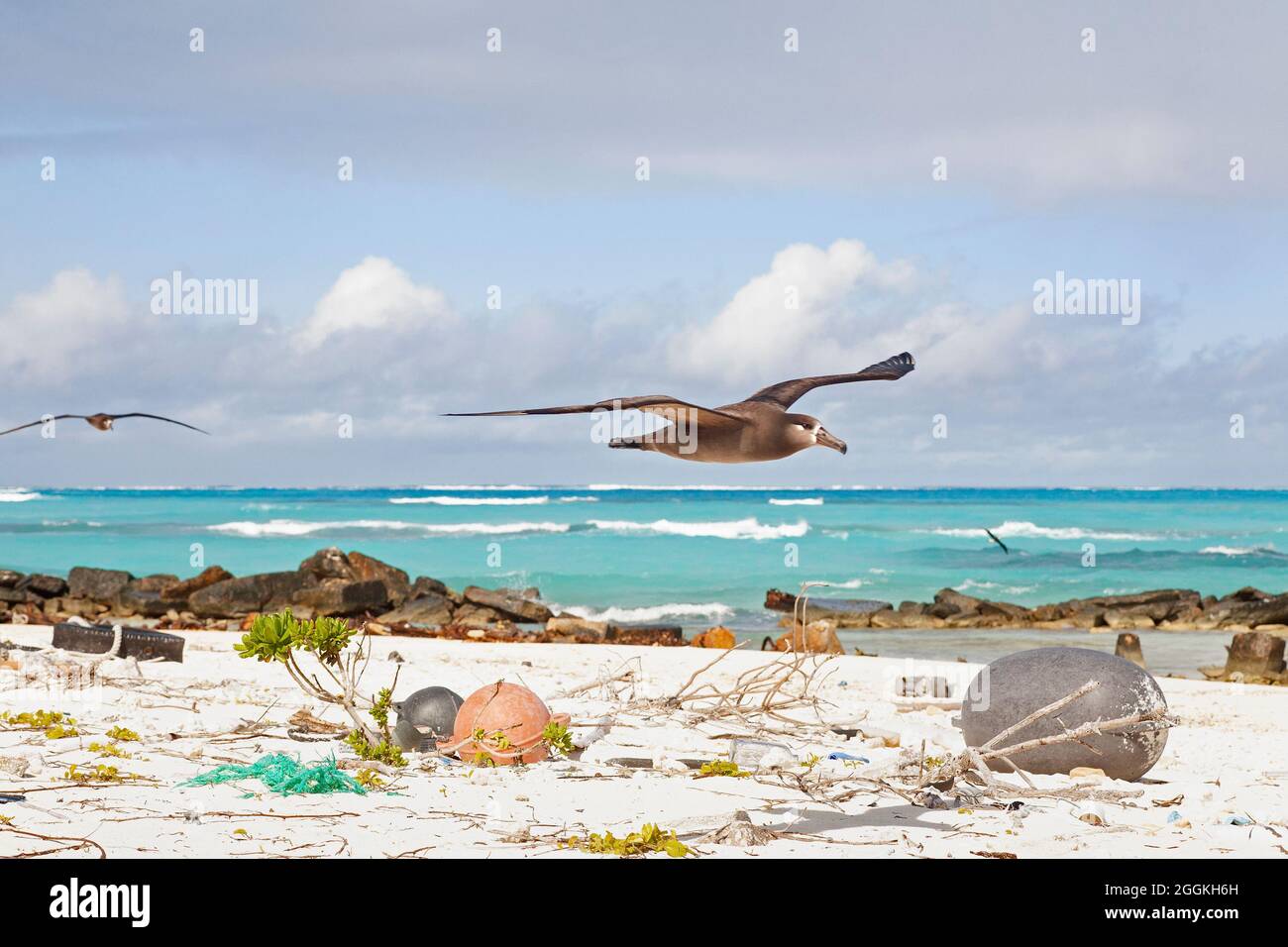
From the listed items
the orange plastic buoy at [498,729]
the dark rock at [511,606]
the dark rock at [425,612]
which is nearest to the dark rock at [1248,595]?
the dark rock at [511,606]

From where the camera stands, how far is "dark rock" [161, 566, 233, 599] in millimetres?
24500

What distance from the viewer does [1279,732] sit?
10.7m

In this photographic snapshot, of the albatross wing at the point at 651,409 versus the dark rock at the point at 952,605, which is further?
the dark rock at the point at 952,605

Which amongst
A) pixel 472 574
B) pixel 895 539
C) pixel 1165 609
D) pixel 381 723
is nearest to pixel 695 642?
pixel 381 723

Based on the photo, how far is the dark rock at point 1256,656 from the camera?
15.6m

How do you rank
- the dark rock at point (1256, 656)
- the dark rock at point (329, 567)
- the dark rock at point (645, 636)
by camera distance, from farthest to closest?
the dark rock at point (329, 567) → the dark rock at point (645, 636) → the dark rock at point (1256, 656)

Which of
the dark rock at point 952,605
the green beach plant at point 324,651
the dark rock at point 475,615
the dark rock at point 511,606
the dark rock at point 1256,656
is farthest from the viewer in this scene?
the dark rock at point 952,605

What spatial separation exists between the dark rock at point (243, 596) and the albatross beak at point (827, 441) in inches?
721

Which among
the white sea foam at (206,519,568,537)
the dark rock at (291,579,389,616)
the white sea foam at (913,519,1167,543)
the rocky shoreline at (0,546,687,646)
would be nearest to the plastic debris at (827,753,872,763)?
the rocky shoreline at (0,546,687,646)

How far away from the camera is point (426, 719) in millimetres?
8234

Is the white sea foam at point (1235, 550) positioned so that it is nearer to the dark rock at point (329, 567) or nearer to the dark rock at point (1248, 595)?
the dark rock at point (1248, 595)

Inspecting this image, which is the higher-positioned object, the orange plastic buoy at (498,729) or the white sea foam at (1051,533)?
the white sea foam at (1051,533)

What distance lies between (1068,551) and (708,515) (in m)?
14.6

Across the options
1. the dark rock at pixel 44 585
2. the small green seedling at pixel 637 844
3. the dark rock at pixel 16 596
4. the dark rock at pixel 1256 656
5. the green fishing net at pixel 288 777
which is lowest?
the dark rock at pixel 1256 656
